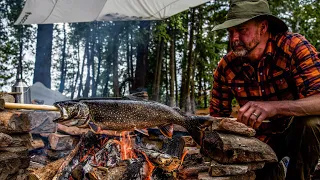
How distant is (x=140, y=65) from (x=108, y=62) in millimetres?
4316

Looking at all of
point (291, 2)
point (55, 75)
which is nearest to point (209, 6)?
point (291, 2)

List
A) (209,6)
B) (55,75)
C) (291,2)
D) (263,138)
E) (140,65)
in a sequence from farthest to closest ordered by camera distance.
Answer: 1. (55,75)
2. (209,6)
3. (291,2)
4. (140,65)
5. (263,138)

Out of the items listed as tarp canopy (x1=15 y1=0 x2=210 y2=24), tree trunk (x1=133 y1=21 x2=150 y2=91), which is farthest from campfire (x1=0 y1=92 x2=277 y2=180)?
tree trunk (x1=133 y1=21 x2=150 y2=91)

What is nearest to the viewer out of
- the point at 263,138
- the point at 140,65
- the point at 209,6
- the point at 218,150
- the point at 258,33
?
the point at 218,150

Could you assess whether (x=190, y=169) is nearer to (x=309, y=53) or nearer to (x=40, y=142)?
(x=309, y=53)

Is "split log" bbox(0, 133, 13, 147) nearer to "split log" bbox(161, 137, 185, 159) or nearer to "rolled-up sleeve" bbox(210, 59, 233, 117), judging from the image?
"split log" bbox(161, 137, 185, 159)

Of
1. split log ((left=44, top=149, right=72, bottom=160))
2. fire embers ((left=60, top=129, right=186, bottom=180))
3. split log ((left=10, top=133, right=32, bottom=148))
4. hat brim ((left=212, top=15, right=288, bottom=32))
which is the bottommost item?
split log ((left=44, top=149, right=72, bottom=160))

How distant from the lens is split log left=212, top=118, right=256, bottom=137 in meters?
2.32

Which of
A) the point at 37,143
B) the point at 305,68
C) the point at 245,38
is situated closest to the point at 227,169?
the point at 305,68

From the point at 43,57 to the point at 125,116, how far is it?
34.4 feet

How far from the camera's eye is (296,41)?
8.20 feet

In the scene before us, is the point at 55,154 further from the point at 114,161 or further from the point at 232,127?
the point at 232,127

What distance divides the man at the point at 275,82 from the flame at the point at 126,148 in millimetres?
926

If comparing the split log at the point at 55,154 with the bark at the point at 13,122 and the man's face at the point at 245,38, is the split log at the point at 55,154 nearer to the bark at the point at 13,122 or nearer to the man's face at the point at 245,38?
the bark at the point at 13,122
